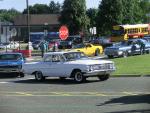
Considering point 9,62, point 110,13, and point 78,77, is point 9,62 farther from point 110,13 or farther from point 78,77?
point 110,13

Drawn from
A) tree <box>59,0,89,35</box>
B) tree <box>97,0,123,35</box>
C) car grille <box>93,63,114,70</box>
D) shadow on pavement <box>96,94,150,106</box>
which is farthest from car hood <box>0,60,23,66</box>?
tree <box>59,0,89,35</box>

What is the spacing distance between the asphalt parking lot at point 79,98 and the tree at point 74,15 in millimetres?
69160

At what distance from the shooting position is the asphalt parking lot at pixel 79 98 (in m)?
15.0

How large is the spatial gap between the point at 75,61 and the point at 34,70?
9.16 feet

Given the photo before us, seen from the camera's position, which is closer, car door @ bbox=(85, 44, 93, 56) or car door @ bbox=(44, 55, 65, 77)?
car door @ bbox=(44, 55, 65, 77)

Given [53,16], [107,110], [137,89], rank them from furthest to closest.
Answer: [53,16] < [137,89] < [107,110]

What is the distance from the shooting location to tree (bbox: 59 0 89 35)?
306 ft

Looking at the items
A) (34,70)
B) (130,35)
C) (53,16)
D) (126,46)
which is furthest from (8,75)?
(53,16)

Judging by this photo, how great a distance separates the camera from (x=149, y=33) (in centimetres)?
7706

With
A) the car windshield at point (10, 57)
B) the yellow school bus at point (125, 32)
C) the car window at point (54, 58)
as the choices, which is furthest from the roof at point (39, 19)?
the car window at point (54, 58)

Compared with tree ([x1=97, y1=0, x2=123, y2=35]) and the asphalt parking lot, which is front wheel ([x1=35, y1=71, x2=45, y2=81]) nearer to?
the asphalt parking lot

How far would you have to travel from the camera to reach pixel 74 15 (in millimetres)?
93625

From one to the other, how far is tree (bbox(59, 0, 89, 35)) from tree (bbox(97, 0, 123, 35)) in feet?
19.6

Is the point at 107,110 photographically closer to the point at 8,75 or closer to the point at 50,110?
the point at 50,110
